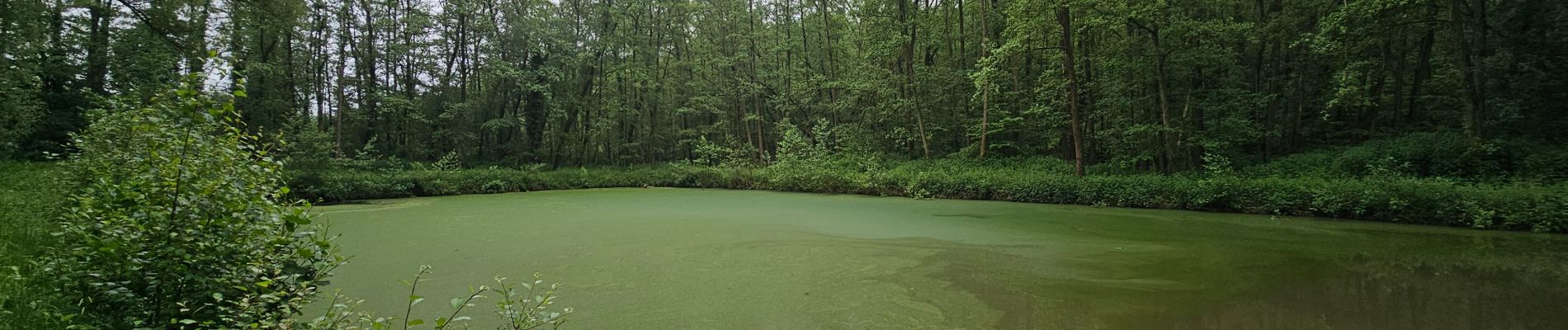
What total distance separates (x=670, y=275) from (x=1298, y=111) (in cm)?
1275

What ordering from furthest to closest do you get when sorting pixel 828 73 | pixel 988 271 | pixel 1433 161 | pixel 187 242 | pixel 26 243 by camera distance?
pixel 828 73 < pixel 1433 161 < pixel 988 271 < pixel 26 243 < pixel 187 242

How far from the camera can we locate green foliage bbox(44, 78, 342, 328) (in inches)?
65.1

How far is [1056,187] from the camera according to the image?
9289 millimetres

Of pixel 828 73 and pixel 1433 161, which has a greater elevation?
pixel 828 73

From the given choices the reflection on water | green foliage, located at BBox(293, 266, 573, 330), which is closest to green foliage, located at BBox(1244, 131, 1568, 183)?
the reflection on water

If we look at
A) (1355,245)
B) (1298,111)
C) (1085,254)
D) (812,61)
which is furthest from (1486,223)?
(812,61)

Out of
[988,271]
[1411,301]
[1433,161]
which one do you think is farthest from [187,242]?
[1433,161]

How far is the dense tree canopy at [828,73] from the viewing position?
938 cm

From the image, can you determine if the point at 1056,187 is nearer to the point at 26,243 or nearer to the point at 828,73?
the point at 26,243

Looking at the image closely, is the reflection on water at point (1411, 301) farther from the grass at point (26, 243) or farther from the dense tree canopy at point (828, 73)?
the dense tree canopy at point (828, 73)

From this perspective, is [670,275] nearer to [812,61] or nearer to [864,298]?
[864,298]

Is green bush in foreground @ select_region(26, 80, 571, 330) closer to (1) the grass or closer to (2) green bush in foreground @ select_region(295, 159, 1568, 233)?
(1) the grass

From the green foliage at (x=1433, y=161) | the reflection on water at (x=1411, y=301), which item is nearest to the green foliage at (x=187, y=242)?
the reflection on water at (x=1411, y=301)

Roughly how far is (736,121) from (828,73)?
3.65 metres
